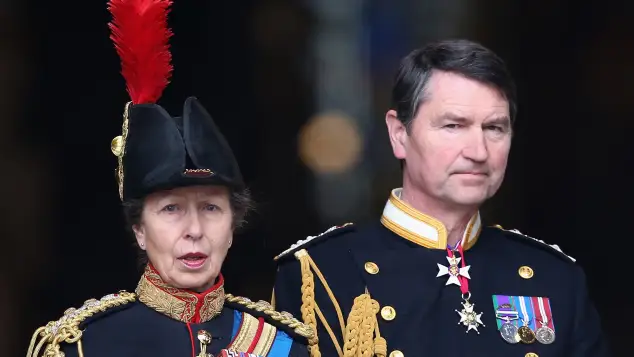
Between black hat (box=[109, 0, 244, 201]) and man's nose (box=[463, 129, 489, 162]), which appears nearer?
black hat (box=[109, 0, 244, 201])

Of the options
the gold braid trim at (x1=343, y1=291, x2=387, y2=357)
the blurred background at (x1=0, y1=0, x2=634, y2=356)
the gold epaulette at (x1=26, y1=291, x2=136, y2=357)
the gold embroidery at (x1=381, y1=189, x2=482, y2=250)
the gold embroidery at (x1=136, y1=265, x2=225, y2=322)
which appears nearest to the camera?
the gold epaulette at (x1=26, y1=291, x2=136, y2=357)

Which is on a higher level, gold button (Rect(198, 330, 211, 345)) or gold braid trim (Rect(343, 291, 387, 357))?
gold button (Rect(198, 330, 211, 345))

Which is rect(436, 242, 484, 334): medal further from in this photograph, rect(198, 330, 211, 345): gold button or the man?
rect(198, 330, 211, 345): gold button

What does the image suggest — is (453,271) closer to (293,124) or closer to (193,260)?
(193,260)

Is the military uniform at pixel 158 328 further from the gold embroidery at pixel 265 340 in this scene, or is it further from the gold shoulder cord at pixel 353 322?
the gold shoulder cord at pixel 353 322

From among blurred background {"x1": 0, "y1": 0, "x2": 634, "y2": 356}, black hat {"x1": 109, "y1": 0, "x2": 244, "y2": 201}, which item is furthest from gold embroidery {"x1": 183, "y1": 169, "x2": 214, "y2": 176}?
blurred background {"x1": 0, "y1": 0, "x2": 634, "y2": 356}

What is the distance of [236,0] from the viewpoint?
5633mm

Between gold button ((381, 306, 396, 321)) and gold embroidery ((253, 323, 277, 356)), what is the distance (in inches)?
13.2

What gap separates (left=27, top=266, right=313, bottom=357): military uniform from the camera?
302cm

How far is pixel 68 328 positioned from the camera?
2998 millimetres


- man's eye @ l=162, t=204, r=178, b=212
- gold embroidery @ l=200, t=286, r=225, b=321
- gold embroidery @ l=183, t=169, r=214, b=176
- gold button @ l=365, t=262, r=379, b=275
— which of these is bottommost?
gold button @ l=365, t=262, r=379, b=275

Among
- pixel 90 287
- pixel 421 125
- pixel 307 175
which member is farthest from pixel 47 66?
pixel 421 125

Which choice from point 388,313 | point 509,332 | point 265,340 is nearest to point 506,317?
point 509,332

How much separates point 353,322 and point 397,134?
55 cm
